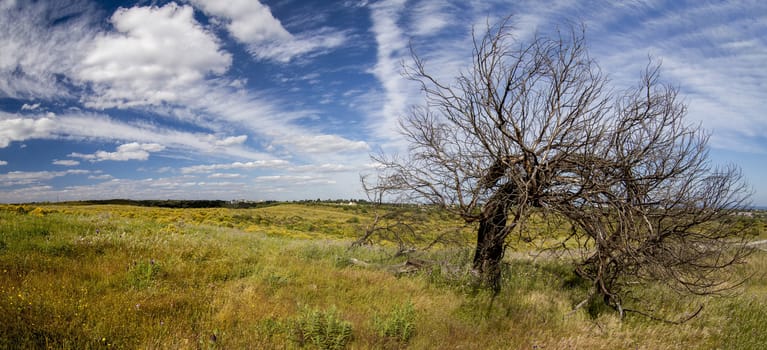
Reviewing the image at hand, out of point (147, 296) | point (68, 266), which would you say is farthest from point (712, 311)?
point (68, 266)

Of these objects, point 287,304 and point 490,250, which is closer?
point 287,304

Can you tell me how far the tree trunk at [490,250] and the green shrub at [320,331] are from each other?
3656 mm

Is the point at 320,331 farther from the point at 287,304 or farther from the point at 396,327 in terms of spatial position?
the point at 287,304

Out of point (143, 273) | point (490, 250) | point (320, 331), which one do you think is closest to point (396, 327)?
point (320, 331)

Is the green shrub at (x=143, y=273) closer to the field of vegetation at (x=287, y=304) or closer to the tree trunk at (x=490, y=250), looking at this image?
the field of vegetation at (x=287, y=304)

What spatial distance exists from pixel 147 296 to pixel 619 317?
26.8ft

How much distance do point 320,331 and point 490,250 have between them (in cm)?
435

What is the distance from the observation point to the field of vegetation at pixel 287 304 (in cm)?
389

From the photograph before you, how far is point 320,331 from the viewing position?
4.23 m

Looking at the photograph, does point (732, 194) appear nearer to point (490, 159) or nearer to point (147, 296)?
point (490, 159)

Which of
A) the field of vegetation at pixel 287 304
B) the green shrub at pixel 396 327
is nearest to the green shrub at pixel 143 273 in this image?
the field of vegetation at pixel 287 304

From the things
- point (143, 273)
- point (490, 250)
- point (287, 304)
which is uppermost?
point (490, 250)

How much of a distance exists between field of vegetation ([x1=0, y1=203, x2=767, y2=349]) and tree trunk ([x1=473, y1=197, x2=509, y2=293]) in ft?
1.11

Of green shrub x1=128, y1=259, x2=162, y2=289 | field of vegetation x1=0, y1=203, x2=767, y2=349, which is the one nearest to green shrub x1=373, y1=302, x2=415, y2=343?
field of vegetation x1=0, y1=203, x2=767, y2=349
